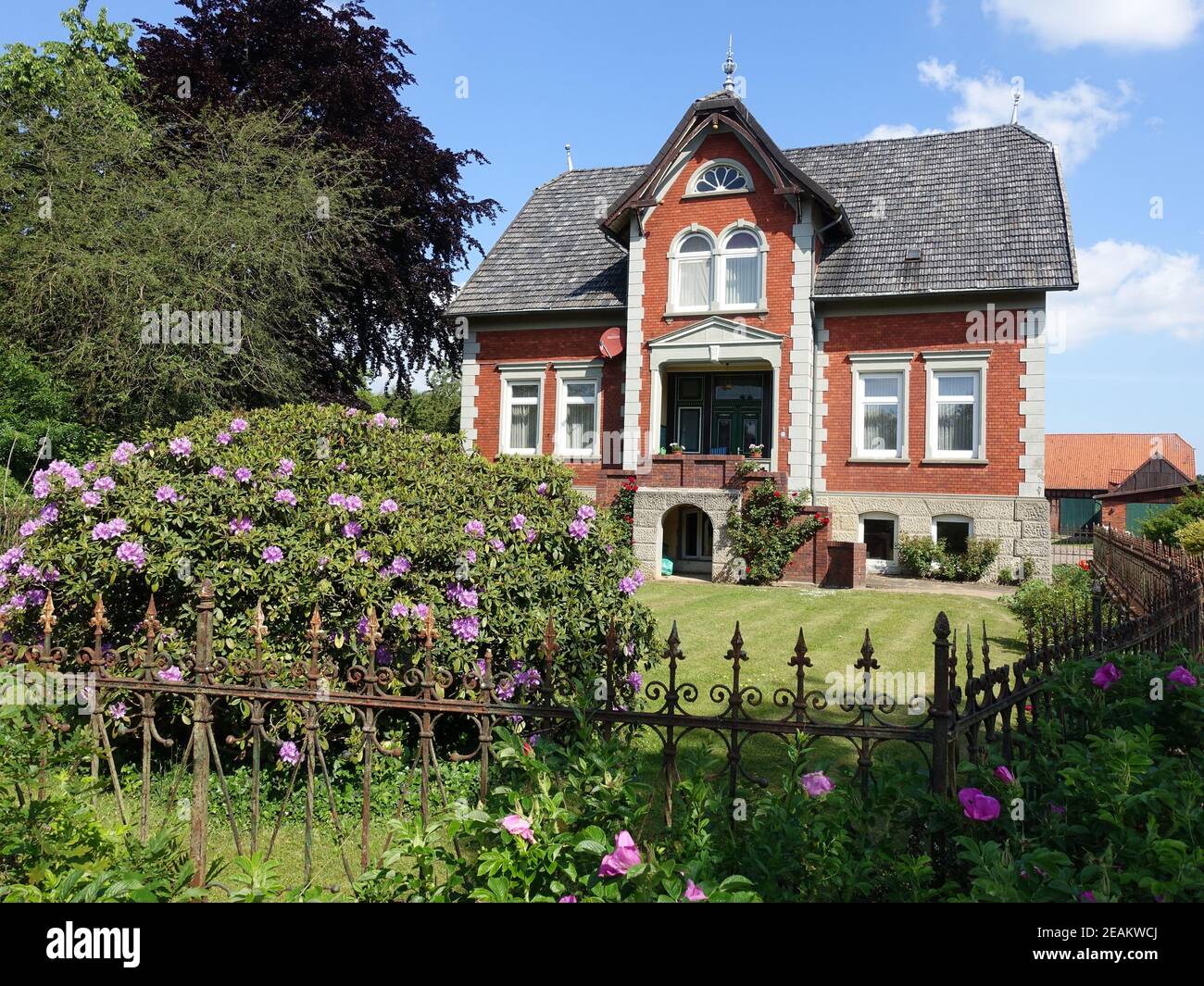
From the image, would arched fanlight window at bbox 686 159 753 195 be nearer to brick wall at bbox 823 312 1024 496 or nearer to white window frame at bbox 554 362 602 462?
brick wall at bbox 823 312 1024 496

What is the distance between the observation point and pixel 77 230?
16.5 meters

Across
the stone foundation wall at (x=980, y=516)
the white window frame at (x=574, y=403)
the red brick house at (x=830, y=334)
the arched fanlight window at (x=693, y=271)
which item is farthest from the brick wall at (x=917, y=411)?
the white window frame at (x=574, y=403)


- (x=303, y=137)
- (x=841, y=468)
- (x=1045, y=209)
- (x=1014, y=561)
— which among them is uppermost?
(x=303, y=137)

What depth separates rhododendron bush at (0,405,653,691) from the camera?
511 cm

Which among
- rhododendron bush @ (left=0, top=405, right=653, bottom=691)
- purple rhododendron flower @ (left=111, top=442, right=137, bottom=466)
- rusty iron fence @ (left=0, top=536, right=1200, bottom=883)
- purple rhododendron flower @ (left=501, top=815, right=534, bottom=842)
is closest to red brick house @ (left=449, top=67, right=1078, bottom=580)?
rhododendron bush @ (left=0, top=405, right=653, bottom=691)

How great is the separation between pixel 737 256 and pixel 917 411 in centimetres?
551

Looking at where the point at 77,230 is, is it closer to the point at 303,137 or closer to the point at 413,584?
the point at 303,137

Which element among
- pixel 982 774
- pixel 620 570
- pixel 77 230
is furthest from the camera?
pixel 77 230

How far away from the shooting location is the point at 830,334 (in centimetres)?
1981

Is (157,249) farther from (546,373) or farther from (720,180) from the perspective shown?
(720,180)
